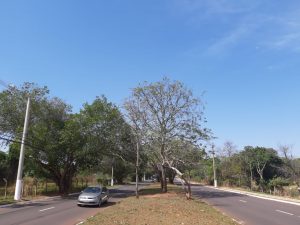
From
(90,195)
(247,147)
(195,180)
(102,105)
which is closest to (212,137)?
(102,105)

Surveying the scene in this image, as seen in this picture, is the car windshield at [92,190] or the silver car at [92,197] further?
the car windshield at [92,190]

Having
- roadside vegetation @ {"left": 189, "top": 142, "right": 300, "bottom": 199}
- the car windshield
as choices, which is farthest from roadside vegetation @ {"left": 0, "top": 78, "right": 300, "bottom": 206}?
roadside vegetation @ {"left": 189, "top": 142, "right": 300, "bottom": 199}

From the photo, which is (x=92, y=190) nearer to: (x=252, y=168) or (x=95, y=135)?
(x=95, y=135)

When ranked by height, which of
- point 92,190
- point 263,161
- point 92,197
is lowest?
point 92,197

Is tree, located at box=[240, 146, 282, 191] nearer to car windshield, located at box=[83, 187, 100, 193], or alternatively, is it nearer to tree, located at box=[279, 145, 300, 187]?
tree, located at box=[279, 145, 300, 187]

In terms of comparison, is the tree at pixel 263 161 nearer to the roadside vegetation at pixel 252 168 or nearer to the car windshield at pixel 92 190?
the roadside vegetation at pixel 252 168

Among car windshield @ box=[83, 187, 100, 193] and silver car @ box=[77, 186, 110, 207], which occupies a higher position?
car windshield @ box=[83, 187, 100, 193]

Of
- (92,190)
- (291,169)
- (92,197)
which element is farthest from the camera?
(291,169)

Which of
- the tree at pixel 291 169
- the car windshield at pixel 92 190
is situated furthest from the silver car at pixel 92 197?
the tree at pixel 291 169

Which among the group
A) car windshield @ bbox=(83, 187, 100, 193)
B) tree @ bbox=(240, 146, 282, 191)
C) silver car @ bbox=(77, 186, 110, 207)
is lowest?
silver car @ bbox=(77, 186, 110, 207)

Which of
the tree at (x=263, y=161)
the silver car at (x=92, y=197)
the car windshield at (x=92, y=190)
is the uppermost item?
the tree at (x=263, y=161)

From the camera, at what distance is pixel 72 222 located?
17.0 metres

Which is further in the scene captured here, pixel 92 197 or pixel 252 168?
pixel 252 168

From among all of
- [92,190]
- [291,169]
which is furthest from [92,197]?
[291,169]
